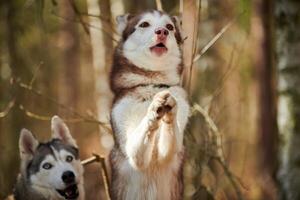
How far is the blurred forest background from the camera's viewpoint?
790 centimetres

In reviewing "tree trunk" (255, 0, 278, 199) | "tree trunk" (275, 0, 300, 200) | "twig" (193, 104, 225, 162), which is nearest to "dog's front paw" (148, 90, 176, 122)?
"twig" (193, 104, 225, 162)

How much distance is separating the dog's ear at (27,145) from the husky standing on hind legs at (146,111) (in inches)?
27.1

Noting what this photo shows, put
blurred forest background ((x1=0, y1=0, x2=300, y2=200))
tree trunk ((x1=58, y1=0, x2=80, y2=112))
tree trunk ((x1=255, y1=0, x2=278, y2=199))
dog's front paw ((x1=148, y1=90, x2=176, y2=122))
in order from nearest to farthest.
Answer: dog's front paw ((x1=148, y1=90, x2=176, y2=122))
blurred forest background ((x1=0, y1=0, x2=300, y2=200))
tree trunk ((x1=255, y1=0, x2=278, y2=199))
tree trunk ((x1=58, y1=0, x2=80, y2=112))

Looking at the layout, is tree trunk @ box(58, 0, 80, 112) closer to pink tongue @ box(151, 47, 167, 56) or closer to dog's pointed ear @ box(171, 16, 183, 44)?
dog's pointed ear @ box(171, 16, 183, 44)

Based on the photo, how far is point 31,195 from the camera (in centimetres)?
615

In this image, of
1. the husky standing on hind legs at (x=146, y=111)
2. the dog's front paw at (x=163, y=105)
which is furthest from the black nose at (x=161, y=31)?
the dog's front paw at (x=163, y=105)

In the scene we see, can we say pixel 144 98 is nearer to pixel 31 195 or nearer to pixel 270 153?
pixel 31 195

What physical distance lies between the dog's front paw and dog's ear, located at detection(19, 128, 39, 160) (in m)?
1.26

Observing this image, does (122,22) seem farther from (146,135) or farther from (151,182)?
(151,182)

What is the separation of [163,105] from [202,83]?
320 inches

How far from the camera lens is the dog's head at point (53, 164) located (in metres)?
5.90

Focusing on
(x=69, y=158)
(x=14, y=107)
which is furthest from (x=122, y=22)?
(x=14, y=107)

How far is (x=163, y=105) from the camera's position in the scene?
4.93 metres

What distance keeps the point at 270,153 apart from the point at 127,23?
10699 millimetres
